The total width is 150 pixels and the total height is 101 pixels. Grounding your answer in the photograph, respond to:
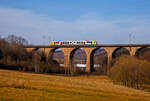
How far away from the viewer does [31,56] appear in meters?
53.8

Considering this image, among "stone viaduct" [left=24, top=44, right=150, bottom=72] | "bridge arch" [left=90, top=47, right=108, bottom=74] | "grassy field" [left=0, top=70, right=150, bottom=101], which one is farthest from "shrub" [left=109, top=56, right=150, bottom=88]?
"bridge arch" [left=90, top=47, right=108, bottom=74]

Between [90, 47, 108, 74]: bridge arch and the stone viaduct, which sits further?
[90, 47, 108, 74]: bridge arch

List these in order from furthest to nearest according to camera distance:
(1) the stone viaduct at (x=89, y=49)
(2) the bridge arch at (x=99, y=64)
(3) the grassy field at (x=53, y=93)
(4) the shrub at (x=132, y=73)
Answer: (2) the bridge arch at (x=99, y=64), (1) the stone viaduct at (x=89, y=49), (4) the shrub at (x=132, y=73), (3) the grassy field at (x=53, y=93)

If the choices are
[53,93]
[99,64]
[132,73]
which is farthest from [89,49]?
[53,93]

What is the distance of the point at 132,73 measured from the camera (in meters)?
25.6

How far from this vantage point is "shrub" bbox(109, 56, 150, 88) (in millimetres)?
25375

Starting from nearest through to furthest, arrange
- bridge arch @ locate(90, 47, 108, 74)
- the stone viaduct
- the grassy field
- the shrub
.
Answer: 1. the grassy field
2. the shrub
3. the stone viaduct
4. bridge arch @ locate(90, 47, 108, 74)

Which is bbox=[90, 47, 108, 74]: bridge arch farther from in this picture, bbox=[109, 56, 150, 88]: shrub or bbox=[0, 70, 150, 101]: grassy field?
bbox=[0, 70, 150, 101]: grassy field

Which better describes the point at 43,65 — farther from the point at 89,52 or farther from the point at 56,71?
the point at 89,52

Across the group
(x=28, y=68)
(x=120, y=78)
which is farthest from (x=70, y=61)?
(x=120, y=78)

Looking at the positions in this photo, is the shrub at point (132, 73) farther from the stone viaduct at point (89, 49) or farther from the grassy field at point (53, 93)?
the stone viaduct at point (89, 49)

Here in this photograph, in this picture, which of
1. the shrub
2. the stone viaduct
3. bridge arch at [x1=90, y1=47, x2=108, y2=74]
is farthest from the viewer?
bridge arch at [x1=90, y1=47, x2=108, y2=74]

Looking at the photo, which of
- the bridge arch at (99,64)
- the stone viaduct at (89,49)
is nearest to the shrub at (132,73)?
the stone viaduct at (89,49)

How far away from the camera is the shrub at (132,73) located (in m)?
25.4
